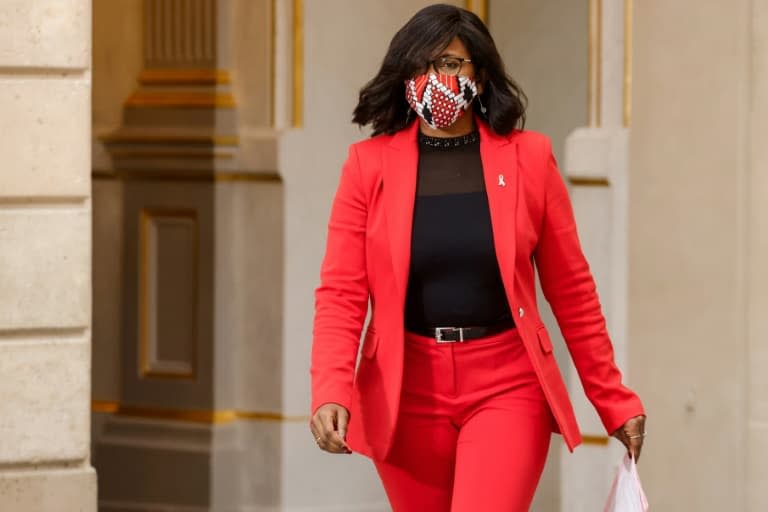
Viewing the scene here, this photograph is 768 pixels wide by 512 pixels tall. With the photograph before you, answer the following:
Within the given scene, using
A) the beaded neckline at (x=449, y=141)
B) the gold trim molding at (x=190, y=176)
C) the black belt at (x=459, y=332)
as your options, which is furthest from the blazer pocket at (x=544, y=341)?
the gold trim molding at (x=190, y=176)

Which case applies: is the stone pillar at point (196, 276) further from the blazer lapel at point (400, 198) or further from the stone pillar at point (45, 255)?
the blazer lapel at point (400, 198)

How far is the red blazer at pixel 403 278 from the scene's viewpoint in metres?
4.48

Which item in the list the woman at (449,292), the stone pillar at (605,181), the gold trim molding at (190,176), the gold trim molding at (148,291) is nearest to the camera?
the woman at (449,292)

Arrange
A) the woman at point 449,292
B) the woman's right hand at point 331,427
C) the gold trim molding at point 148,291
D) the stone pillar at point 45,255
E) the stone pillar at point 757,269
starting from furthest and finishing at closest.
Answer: the gold trim molding at point 148,291 → the stone pillar at point 757,269 → the stone pillar at point 45,255 → the woman at point 449,292 → the woman's right hand at point 331,427

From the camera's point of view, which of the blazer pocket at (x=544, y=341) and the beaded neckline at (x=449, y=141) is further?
the beaded neckline at (x=449, y=141)

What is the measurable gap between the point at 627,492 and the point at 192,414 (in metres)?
3.58

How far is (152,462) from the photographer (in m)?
7.88

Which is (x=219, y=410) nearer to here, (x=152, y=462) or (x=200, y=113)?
(x=152, y=462)

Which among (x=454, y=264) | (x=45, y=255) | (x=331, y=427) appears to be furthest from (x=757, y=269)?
(x=331, y=427)

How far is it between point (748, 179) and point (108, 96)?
299 centimetres

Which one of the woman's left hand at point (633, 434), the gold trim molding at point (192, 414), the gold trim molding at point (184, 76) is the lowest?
the gold trim molding at point (192, 414)

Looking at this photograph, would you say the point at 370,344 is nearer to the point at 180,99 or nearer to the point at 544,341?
the point at 544,341

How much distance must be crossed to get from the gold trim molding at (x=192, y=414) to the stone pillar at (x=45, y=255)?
71.5 inches

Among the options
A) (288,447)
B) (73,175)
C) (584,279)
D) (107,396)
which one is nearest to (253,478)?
(288,447)
